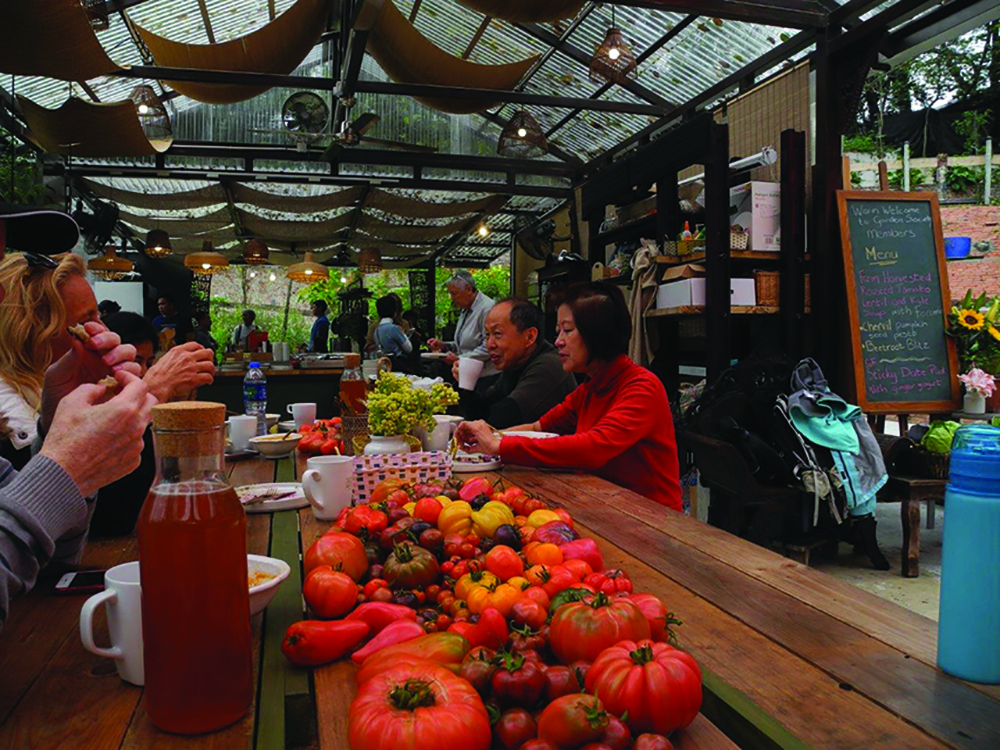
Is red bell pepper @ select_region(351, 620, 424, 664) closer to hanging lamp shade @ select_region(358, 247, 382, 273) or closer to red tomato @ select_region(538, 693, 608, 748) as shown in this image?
red tomato @ select_region(538, 693, 608, 748)

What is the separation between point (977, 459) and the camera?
925mm

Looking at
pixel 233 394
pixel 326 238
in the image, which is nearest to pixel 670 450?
pixel 233 394

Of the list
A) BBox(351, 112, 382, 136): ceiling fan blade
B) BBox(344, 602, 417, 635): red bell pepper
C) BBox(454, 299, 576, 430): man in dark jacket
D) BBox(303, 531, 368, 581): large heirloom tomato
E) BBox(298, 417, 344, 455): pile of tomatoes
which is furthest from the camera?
BBox(351, 112, 382, 136): ceiling fan blade

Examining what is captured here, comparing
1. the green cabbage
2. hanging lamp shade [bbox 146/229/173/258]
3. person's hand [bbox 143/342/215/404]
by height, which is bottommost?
the green cabbage

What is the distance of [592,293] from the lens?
112 inches

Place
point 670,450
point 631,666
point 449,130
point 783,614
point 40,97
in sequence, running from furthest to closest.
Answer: point 449,130 < point 40,97 < point 670,450 < point 783,614 < point 631,666

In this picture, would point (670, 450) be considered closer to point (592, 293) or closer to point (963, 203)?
point (592, 293)

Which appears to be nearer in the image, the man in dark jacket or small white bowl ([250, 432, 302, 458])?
small white bowl ([250, 432, 302, 458])

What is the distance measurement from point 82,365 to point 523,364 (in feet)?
8.85

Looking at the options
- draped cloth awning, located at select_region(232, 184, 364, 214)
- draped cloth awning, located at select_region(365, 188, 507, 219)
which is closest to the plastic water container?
draped cloth awning, located at select_region(365, 188, 507, 219)

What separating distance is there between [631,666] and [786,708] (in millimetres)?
257

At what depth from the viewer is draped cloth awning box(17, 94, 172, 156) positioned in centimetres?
603

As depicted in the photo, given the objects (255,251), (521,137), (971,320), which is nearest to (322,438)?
(971,320)

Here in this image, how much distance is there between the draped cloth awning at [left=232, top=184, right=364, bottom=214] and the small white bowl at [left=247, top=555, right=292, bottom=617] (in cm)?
1012
